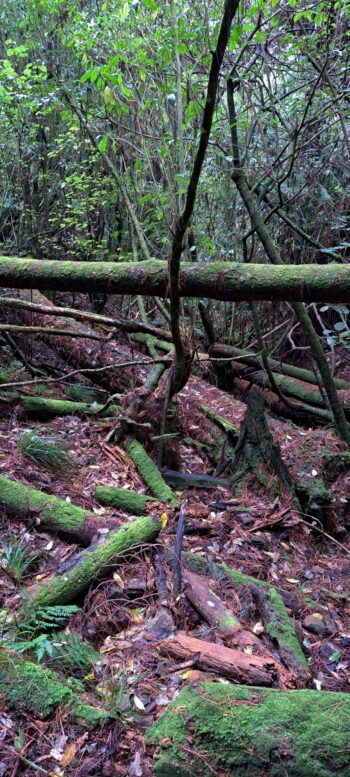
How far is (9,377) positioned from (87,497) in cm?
252

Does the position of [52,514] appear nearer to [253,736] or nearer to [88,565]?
[88,565]

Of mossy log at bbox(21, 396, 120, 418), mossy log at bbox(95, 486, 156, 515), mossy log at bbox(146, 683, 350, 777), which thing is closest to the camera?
mossy log at bbox(146, 683, 350, 777)

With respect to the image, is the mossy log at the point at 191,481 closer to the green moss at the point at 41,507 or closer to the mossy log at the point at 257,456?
the mossy log at the point at 257,456

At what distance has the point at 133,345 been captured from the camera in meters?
8.44

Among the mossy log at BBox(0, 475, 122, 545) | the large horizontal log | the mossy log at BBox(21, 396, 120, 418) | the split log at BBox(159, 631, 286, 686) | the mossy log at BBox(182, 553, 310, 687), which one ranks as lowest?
the mossy log at BBox(182, 553, 310, 687)

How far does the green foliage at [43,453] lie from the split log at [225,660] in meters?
2.30

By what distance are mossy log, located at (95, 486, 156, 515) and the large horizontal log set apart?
1668mm

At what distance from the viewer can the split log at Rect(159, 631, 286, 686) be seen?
260 centimetres

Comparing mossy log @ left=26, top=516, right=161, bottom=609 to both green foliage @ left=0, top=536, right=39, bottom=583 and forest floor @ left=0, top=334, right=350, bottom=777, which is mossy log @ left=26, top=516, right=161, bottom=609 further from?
green foliage @ left=0, top=536, right=39, bottom=583

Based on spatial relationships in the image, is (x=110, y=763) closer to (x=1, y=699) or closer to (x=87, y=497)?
(x=1, y=699)

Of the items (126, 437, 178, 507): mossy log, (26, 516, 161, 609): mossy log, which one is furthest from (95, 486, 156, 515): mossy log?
(26, 516, 161, 609): mossy log

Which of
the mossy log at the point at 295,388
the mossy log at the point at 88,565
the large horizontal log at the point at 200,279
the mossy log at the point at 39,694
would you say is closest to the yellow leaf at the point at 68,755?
the mossy log at the point at 39,694

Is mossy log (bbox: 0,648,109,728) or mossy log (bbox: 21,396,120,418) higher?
mossy log (bbox: 21,396,120,418)

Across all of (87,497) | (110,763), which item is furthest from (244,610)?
(87,497)
